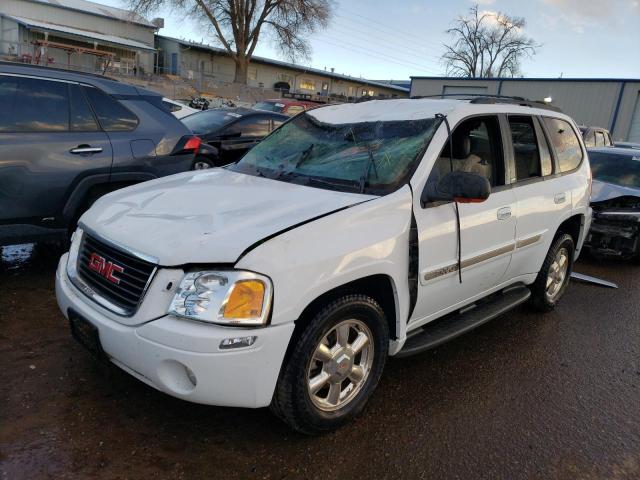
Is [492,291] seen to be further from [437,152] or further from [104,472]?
[104,472]

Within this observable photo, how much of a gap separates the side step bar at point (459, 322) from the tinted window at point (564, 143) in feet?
3.92

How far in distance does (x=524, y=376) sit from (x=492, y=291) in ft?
2.11

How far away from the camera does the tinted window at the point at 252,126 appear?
932 cm

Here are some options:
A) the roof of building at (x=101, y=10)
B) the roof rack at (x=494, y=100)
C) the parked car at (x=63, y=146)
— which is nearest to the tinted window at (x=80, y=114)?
the parked car at (x=63, y=146)

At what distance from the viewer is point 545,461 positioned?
269 centimetres

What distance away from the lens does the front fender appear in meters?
2.28

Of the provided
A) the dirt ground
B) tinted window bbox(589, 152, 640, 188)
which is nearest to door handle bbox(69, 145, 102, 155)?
the dirt ground

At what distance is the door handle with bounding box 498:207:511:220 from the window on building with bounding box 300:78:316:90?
56642 millimetres

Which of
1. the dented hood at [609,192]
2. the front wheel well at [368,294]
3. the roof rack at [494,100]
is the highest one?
the roof rack at [494,100]

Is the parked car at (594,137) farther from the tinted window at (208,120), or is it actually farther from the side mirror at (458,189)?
the side mirror at (458,189)

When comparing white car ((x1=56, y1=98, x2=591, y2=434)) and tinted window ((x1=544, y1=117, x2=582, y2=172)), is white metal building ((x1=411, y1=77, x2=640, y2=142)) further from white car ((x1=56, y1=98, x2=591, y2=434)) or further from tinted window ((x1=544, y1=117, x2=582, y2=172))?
white car ((x1=56, y1=98, x2=591, y2=434))

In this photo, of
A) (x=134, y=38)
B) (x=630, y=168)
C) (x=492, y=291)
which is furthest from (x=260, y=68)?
(x=492, y=291)

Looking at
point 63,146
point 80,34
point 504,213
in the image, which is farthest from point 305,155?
point 80,34

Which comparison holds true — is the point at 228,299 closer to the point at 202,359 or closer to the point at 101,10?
the point at 202,359
